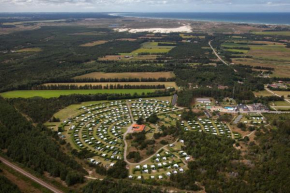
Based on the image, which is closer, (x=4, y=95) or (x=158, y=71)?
(x=4, y=95)

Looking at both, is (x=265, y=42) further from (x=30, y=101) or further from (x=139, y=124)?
(x=30, y=101)

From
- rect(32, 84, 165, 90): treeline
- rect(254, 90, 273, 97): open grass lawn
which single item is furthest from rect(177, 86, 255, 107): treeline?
rect(32, 84, 165, 90): treeline

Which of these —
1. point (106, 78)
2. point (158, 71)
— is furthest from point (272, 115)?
point (106, 78)

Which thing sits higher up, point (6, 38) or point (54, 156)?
point (6, 38)

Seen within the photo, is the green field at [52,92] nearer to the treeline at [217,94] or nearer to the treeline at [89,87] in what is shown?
the treeline at [89,87]

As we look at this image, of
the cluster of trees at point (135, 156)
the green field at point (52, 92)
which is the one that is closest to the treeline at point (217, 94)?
the green field at point (52, 92)

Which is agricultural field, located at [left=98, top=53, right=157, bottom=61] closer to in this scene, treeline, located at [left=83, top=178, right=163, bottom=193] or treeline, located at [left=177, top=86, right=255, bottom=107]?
treeline, located at [left=177, top=86, right=255, bottom=107]

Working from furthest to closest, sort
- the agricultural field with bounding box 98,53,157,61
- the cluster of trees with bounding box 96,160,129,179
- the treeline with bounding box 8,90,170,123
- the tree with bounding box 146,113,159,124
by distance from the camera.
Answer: the agricultural field with bounding box 98,53,157,61 < the treeline with bounding box 8,90,170,123 < the tree with bounding box 146,113,159,124 < the cluster of trees with bounding box 96,160,129,179

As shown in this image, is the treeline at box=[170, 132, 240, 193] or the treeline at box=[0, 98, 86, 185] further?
the treeline at box=[0, 98, 86, 185]
